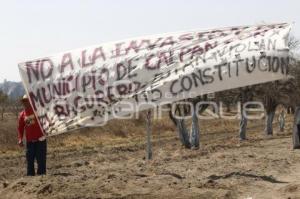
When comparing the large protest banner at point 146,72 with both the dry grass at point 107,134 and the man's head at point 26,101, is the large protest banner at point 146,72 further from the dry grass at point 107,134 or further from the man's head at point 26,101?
the dry grass at point 107,134

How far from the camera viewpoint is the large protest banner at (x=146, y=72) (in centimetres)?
982

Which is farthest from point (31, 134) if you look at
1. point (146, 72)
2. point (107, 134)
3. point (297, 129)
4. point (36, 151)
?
point (107, 134)

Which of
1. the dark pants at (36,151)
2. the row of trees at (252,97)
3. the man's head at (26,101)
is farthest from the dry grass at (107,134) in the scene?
the man's head at (26,101)

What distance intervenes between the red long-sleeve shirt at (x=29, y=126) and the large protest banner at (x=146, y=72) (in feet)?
2.75

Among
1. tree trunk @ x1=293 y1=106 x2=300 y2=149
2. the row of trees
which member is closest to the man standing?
tree trunk @ x1=293 y1=106 x2=300 y2=149

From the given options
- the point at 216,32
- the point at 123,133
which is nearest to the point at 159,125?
the point at 123,133

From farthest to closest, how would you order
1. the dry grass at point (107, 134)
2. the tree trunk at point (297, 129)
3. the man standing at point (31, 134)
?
the dry grass at point (107, 134), the tree trunk at point (297, 129), the man standing at point (31, 134)

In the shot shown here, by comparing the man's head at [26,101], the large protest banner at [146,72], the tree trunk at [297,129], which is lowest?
the tree trunk at [297,129]

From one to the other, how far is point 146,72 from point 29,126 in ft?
8.43

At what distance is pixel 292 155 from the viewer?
1484 centimetres

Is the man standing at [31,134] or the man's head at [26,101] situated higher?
the man's head at [26,101]

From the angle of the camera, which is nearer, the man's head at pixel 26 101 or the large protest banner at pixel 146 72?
the large protest banner at pixel 146 72

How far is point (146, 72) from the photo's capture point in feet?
32.8

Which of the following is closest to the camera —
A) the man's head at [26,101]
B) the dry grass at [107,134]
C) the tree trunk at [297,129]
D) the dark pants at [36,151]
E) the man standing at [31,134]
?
the man's head at [26,101]
